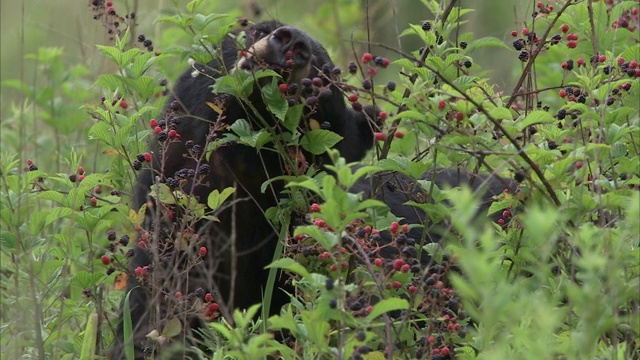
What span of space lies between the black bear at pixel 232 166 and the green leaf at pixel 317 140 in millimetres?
54

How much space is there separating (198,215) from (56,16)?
19.5 ft

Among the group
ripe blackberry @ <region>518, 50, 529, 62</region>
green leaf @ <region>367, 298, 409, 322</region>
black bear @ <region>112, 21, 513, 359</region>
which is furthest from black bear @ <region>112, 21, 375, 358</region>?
green leaf @ <region>367, 298, 409, 322</region>

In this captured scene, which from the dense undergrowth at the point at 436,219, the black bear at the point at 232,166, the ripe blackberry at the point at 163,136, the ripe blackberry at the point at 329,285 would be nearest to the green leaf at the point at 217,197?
the dense undergrowth at the point at 436,219

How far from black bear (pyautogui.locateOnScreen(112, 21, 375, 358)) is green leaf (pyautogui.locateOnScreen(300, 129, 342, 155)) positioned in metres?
0.05

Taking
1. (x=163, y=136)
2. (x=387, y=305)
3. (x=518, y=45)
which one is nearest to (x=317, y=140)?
(x=163, y=136)

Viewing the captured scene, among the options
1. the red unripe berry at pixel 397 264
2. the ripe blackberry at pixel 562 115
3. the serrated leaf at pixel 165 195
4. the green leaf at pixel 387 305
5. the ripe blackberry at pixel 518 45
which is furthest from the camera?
the serrated leaf at pixel 165 195

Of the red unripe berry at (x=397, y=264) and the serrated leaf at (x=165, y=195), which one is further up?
the red unripe berry at (x=397, y=264)

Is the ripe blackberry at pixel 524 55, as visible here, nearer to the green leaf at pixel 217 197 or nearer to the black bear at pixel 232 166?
the black bear at pixel 232 166

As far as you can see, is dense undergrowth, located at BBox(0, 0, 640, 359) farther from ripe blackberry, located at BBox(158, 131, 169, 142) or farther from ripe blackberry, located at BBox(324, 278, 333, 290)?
ripe blackberry, located at BBox(158, 131, 169, 142)

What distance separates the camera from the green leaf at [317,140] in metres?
3.96

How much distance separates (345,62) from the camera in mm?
7590

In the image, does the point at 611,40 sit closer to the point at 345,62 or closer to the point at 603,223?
the point at 603,223

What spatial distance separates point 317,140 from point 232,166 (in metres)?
0.64

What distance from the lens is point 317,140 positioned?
3.97 meters
